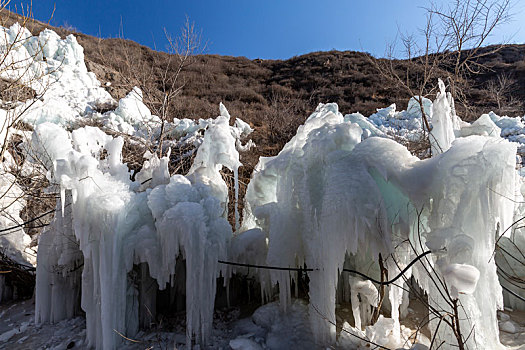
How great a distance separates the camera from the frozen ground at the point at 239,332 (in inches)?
135

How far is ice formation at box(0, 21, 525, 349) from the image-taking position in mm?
2566

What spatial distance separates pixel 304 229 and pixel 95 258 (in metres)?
2.73

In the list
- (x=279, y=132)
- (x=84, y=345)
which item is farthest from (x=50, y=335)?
(x=279, y=132)

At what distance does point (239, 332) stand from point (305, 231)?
1.64 meters

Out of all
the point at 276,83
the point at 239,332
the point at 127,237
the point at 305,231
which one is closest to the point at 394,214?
the point at 305,231

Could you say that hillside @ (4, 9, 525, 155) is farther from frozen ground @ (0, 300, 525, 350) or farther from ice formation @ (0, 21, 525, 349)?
frozen ground @ (0, 300, 525, 350)

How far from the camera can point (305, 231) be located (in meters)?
3.59

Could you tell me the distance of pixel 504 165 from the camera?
2.33 m

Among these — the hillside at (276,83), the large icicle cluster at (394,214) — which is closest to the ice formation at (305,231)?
the large icicle cluster at (394,214)

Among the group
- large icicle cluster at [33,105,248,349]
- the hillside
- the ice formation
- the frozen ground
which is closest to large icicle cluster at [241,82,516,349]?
the ice formation

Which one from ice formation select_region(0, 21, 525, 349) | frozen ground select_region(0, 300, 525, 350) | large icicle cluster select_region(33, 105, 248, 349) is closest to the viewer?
ice formation select_region(0, 21, 525, 349)

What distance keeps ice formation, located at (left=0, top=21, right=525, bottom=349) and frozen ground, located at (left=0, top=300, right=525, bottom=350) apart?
4 cm

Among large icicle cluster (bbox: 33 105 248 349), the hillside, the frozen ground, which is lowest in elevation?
the frozen ground

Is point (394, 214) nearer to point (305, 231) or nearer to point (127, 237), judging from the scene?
point (305, 231)
